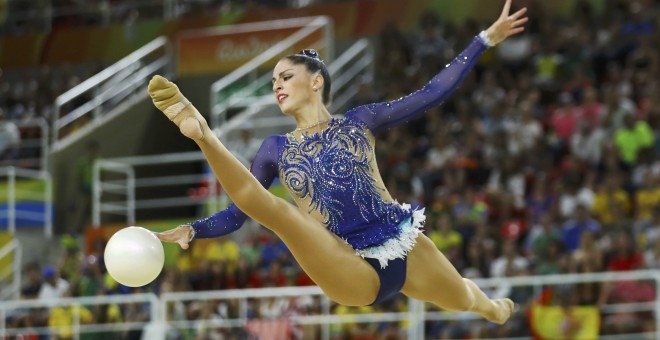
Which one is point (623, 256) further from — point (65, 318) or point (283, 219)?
point (283, 219)

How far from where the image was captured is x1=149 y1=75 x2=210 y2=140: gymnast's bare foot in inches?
178

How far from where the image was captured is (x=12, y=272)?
1454cm

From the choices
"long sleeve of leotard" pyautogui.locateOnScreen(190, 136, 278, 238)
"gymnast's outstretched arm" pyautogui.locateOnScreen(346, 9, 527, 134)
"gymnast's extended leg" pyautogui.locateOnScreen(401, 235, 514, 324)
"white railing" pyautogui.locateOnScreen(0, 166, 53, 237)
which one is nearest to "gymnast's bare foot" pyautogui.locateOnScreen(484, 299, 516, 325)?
"gymnast's extended leg" pyautogui.locateOnScreen(401, 235, 514, 324)

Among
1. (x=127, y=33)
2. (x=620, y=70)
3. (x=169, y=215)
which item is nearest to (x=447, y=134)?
(x=620, y=70)

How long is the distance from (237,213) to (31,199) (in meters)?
10.1

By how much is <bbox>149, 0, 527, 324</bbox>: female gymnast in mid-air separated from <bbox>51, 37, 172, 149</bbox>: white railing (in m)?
10.0

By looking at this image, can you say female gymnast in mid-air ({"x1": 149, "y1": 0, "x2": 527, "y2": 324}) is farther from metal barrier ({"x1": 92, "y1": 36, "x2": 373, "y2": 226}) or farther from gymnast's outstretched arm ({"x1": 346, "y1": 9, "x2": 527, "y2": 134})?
metal barrier ({"x1": 92, "y1": 36, "x2": 373, "y2": 226})

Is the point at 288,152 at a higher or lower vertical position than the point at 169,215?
lower

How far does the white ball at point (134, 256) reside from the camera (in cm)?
502

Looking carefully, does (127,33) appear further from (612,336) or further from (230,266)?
(612,336)

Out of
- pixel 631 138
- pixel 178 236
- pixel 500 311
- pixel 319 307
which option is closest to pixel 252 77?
pixel 319 307

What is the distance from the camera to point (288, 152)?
5473 millimetres

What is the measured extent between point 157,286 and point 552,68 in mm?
5046

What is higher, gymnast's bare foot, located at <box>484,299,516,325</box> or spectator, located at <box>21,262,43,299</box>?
spectator, located at <box>21,262,43,299</box>
